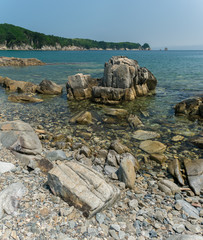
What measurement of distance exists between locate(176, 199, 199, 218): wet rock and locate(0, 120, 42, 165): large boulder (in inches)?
235

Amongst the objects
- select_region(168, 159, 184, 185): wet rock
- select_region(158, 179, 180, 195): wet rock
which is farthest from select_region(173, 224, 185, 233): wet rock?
select_region(168, 159, 184, 185): wet rock

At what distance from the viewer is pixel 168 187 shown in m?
6.86

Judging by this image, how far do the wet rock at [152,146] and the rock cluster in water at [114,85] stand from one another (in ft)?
30.9

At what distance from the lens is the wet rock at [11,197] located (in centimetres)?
476

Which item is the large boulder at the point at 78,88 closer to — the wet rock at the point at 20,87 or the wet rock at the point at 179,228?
the wet rock at the point at 20,87

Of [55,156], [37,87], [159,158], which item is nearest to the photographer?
[55,156]

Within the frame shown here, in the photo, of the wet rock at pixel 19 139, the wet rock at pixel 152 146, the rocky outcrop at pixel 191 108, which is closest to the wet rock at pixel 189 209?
the wet rock at pixel 152 146

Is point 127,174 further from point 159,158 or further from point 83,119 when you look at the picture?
point 83,119

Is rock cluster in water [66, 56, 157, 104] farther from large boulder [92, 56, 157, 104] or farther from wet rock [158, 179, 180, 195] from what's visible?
wet rock [158, 179, 180, 195]

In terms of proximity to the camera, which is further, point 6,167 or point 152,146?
point 152,146

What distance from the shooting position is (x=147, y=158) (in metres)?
9.12

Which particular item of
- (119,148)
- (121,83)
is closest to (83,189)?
(119,148)

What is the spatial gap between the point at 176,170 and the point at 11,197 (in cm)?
650

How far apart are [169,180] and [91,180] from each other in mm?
3728
